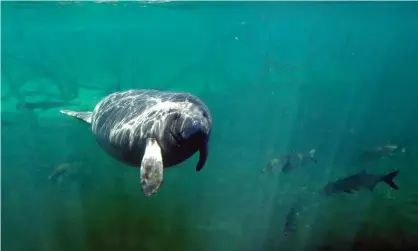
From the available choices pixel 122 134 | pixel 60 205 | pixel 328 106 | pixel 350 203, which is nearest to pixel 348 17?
pixel 328 106

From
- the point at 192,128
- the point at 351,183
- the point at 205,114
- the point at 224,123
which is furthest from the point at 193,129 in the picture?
the point at 224,123

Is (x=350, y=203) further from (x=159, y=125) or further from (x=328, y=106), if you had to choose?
(x=328, y=106)

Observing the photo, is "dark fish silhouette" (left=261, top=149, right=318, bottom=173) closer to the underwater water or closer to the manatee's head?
the underwater water

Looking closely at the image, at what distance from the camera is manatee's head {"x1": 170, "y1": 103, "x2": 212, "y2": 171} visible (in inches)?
241

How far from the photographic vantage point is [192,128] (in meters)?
6.08

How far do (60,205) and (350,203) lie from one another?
9.64m

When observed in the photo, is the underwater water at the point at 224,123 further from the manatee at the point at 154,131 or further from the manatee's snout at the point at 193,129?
the manatee's snout at the point at 193,129

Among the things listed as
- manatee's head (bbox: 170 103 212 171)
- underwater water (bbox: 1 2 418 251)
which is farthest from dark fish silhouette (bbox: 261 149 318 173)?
manatee's head (bbox: 170 103 212 171)

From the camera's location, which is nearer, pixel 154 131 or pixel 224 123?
pixel 154 131

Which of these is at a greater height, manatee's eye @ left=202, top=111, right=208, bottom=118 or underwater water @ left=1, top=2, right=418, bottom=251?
manatee's eye @ left=202, top=111, right=208, bottom=118

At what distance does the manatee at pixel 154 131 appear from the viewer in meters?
6.11

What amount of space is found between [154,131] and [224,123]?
19130mm

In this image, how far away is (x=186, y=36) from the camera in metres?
28.2

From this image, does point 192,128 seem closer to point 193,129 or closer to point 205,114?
point 193,129
